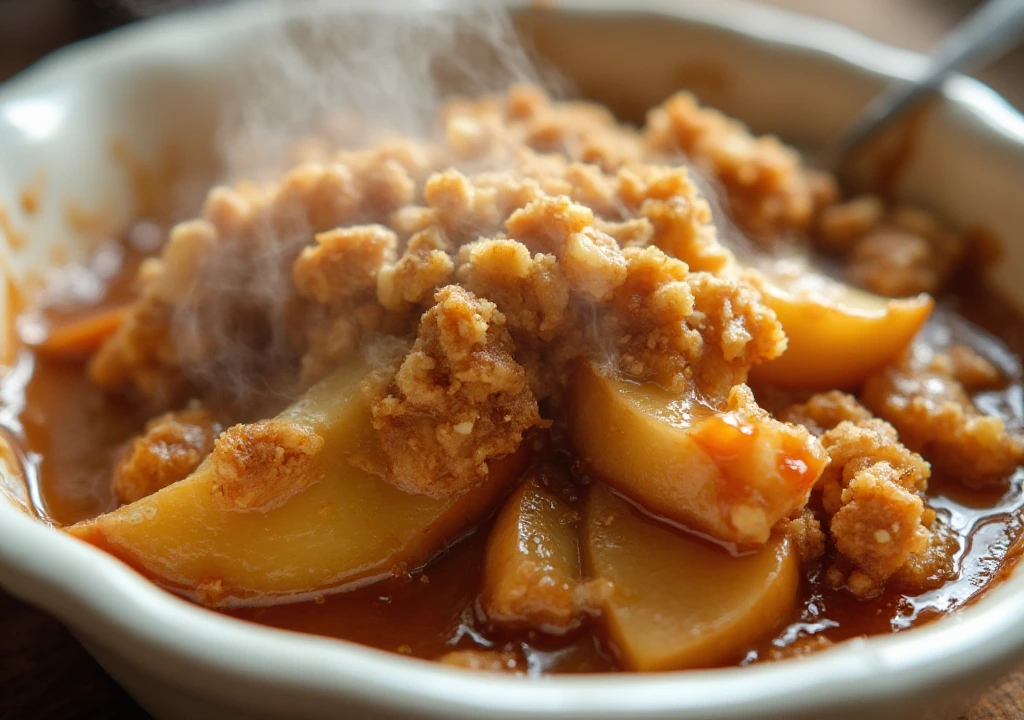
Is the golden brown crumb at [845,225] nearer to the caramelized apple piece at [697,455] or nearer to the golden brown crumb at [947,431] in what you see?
the golden brown crumb at [947,431]

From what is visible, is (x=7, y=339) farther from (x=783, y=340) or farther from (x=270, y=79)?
(x=783, y=340)

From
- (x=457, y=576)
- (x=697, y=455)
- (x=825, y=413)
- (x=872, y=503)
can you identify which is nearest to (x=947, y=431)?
(x=825, y=413)

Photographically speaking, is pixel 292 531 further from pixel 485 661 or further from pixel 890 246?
pixel 890 246

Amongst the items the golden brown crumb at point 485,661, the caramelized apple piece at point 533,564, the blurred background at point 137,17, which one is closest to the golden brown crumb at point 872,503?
the caramelized apple piece at point 533,564

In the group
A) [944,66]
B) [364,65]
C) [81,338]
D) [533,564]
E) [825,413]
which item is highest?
[944,66]

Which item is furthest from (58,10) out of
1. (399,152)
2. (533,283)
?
(533,283)
